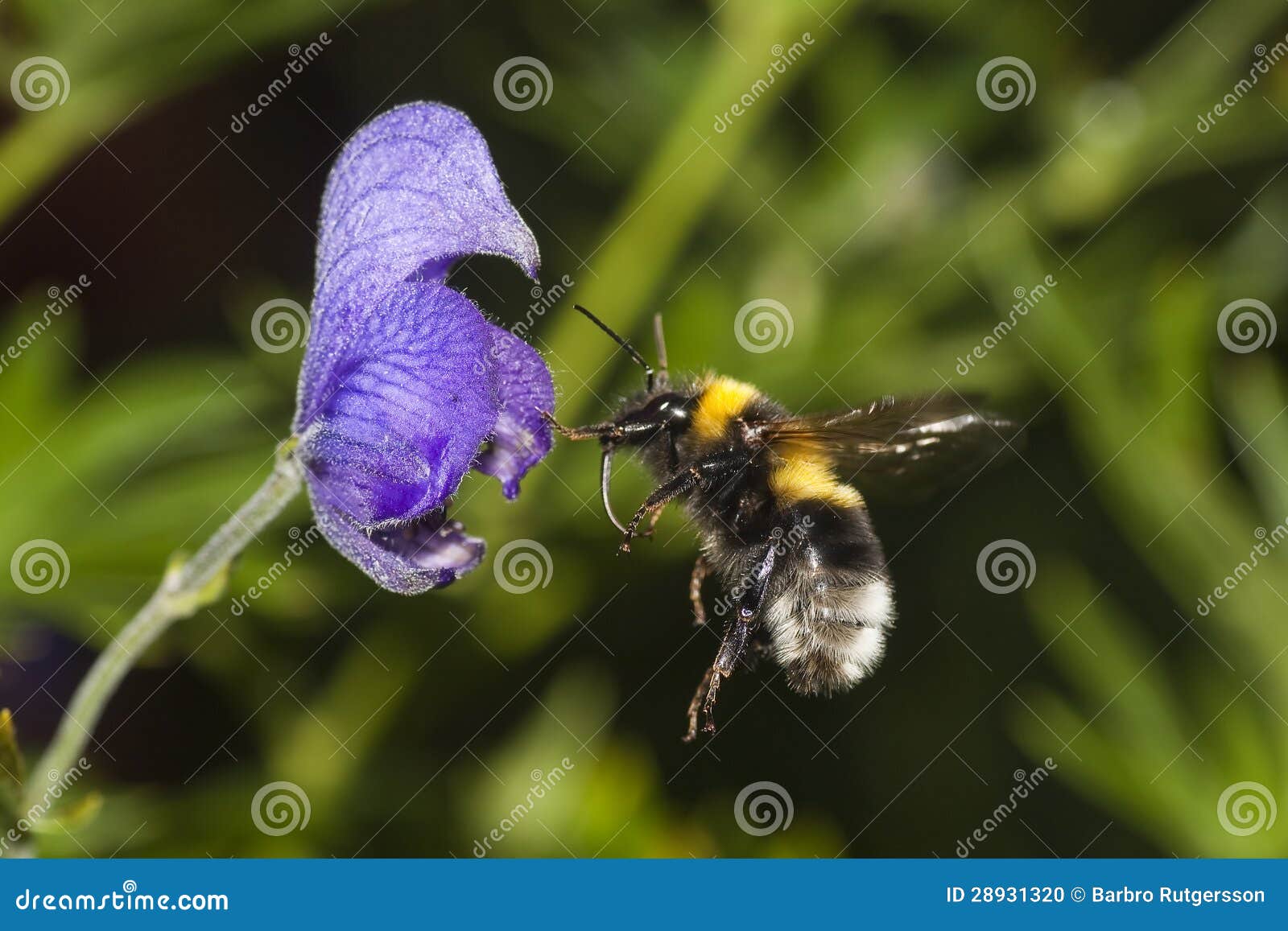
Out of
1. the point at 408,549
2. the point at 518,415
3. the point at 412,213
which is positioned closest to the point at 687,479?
the point at 518,415

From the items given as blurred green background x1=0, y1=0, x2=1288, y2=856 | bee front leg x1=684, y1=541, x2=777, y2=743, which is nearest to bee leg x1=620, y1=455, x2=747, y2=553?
bee front leg x1=684, y1=541, x2=777, y2=743

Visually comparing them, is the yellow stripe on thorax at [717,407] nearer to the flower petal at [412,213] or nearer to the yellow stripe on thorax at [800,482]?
the yellow stripe on thorax at [800,482]

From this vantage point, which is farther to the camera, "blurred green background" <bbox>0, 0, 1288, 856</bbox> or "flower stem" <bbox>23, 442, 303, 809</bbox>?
"blurred green background" <bbox>0, 0, 1288, 856</bbox>

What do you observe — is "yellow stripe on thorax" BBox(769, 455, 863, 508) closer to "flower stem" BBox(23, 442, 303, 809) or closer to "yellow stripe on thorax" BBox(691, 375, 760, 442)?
"yellow stripe on thorax" BBox(691, 375, 760, 442)

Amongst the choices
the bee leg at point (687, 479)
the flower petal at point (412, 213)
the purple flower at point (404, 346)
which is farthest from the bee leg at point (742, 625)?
the flower petal at point (412, 213)

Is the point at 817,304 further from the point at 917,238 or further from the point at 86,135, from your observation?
the point at 86,135

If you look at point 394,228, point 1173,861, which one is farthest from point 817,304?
point 394,228
